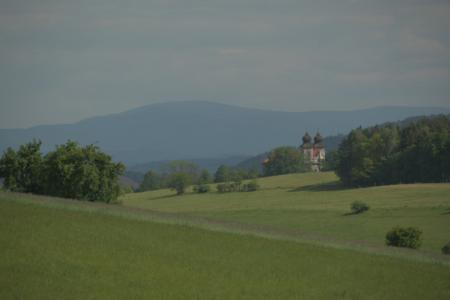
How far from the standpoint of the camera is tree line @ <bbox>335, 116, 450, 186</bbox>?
130 m

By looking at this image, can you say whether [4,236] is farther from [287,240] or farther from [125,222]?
[287,240]

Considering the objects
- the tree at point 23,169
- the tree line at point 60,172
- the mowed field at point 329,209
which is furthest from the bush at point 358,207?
the tree at point 23,169

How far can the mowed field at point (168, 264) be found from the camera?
26125 mm

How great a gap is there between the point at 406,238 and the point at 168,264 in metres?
25.7

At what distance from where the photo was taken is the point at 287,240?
137 feet

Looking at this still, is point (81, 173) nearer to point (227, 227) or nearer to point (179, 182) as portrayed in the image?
point (227, 227)

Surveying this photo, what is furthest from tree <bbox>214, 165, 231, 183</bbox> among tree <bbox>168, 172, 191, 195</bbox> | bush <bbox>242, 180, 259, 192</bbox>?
bush <bbox>242, 180, 259, 192</bbox>

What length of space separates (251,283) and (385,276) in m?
7.44

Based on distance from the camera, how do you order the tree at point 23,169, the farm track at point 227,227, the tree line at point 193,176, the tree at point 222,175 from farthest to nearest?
the tree at point 222,175
the tree line at point 193,176
the tree at point 23,169
the farm track at point 227,227

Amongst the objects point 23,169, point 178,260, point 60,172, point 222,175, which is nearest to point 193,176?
point 222,175

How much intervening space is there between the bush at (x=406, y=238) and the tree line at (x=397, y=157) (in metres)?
77.2

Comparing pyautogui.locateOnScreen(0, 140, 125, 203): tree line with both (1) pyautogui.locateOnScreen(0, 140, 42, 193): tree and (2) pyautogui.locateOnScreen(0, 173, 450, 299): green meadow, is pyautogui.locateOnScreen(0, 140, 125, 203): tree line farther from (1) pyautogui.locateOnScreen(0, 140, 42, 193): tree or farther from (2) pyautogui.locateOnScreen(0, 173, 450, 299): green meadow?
(2) pyautogui.locateOnScreen(0, 173, 450, 299): green meadow

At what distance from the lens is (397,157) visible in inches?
5285

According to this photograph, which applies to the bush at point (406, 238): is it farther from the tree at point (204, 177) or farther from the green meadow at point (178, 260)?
the tree at point (204, 177)
